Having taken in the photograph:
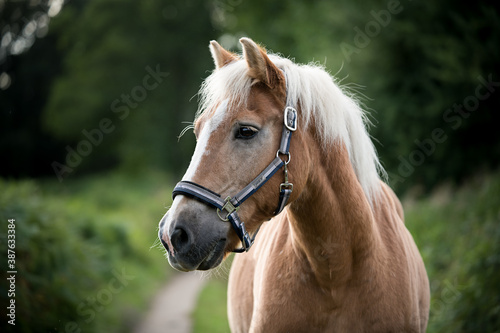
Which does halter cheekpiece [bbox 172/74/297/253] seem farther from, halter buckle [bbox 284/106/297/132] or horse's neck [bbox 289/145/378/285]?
horse's neck [bbox 289/145/378/285]

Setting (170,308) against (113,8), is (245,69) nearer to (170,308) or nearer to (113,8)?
(170,308)

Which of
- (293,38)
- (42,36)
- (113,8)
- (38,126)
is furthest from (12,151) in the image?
(293,38)

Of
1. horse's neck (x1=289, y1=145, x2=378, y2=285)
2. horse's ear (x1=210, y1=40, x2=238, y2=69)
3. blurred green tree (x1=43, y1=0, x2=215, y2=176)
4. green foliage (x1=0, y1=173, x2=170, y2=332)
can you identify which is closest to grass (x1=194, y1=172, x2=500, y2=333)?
green foliage (x1=0, y1=173, x2=170, y2=332)

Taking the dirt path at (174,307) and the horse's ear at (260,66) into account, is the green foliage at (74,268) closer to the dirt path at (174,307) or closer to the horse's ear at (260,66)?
the dirt path at (174,307)

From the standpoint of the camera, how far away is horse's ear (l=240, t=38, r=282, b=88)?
2.43 meters

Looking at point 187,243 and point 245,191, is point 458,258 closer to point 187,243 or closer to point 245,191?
point 245,191

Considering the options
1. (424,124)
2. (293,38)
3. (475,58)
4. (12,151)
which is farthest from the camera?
(12,151)

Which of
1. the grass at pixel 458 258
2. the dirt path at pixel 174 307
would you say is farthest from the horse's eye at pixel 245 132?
the dirt path at pixel 174 307

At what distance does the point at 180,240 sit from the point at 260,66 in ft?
3.85

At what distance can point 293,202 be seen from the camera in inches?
106

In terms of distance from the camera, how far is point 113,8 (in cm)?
2439

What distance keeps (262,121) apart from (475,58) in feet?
24.5

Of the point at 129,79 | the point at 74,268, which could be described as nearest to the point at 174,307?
the point at 74,268

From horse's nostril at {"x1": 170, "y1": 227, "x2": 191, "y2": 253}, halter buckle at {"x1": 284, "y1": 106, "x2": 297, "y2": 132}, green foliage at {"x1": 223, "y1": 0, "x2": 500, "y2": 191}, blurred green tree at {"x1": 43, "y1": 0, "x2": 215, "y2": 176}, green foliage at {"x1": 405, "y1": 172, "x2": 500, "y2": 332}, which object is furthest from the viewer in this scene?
blurred green tree at {"x1": 43, "y1": 0, "x2": 215, "y2": 176}
